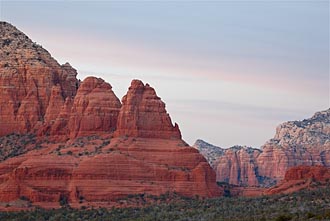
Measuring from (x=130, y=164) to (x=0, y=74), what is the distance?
1257 inches

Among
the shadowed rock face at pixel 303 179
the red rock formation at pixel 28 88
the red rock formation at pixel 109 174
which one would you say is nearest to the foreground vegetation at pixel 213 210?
the red rock formation at pixel 109 174

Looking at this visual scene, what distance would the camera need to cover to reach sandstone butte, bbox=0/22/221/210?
15775cm

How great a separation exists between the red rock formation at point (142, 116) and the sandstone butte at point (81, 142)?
12cm

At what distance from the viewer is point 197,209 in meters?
142

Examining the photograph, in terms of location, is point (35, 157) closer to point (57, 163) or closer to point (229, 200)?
point (57, 163)

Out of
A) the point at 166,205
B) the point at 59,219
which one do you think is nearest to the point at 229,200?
the point at 166,205

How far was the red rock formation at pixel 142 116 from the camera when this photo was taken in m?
166

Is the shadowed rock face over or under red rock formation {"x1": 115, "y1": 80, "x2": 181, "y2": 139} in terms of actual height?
under

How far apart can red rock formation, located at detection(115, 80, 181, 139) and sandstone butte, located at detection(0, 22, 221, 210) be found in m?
0.12

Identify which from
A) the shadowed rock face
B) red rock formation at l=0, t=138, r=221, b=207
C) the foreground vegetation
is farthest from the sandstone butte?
the shadowed rock face

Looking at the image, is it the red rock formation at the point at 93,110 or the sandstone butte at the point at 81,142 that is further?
the red rock formation at the point at 93,110

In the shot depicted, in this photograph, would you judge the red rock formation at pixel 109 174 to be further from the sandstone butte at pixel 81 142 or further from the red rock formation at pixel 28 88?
the red rock formation at pixel 28 88

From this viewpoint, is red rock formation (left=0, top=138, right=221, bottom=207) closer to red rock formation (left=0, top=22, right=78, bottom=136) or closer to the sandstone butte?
the sandstone butte

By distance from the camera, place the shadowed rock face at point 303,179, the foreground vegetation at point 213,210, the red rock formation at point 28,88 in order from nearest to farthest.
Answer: the foreground vegetation at point 213,210
the shadowed rock face at point 303,179
the red rock formation at point 28,88
